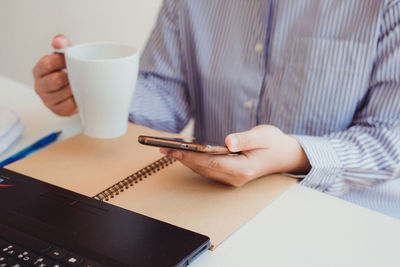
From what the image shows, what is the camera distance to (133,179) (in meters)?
0.57

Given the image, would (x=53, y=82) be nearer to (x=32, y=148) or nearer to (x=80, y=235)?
(x=32, y=148)

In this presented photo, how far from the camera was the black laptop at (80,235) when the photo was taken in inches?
15.4

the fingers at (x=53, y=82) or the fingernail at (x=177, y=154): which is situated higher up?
the fingers at (x=53, y=82)

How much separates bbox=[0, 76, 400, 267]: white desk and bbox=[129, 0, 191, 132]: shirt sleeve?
423 millimetres

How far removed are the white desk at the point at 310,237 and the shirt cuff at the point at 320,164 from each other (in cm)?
6

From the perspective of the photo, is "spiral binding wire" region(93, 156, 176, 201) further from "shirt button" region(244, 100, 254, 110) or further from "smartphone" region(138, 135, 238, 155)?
"shirt button" region(244, 100, 254, 110)

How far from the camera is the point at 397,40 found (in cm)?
71

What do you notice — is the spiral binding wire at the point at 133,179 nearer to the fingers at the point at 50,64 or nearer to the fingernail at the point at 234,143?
the fingernail at the point at 234,143

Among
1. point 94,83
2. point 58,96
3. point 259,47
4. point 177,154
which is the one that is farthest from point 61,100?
point 259,47

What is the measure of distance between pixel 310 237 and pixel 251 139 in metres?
0.15

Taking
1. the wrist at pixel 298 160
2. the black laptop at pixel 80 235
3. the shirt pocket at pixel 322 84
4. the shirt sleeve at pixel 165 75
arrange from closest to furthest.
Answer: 1. the black laptop at pixel 80 235
2. the wrist at pixel 298 160
3. the shirt pocket at pixel 322 84
4. the shirt sleeve at pixel 165 75

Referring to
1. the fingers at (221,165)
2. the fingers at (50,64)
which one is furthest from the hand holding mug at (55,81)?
the fingers at (221,165)

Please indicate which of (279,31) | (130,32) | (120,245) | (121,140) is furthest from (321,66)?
(130,32)

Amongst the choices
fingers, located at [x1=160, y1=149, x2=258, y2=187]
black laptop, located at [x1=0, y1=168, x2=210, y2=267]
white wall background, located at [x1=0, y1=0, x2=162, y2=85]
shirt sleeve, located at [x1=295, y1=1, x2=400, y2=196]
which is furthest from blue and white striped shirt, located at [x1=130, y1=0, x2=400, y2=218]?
white wall background, located at [x1=0, y1=0, x2=162, y2=85]
